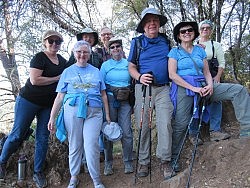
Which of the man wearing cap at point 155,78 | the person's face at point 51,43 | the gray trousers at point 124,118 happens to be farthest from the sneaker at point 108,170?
the person's face at point 51,43

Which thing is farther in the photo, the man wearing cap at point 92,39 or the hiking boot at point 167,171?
the man wearing cap at point 92,39

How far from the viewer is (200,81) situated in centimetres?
477

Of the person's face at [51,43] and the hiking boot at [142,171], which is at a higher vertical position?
the person's face at [51,43]

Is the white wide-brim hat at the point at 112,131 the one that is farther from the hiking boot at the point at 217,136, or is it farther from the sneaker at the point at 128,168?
the hiking boot at the point at 217,136

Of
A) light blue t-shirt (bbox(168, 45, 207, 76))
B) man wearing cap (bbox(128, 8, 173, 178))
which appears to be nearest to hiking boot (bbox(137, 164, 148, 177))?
man wearing cap (bbox(128, 8, 173, 178))

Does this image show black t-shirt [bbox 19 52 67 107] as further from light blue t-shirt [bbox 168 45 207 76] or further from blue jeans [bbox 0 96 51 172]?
light blue t-shirt [bbox 168 45 207 76]

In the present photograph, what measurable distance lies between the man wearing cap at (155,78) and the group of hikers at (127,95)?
0.01m

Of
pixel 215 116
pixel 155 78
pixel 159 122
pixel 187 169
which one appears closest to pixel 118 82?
pixel 155 78

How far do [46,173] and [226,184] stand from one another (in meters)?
3.16

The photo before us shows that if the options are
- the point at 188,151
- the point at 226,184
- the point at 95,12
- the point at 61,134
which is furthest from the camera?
the point at 95,12

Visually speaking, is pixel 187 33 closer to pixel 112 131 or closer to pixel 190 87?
pixel 190 87

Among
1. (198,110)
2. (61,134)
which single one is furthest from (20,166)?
(198,110)

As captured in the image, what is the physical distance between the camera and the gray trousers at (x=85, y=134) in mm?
4676

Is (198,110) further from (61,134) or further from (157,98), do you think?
(61,134)
